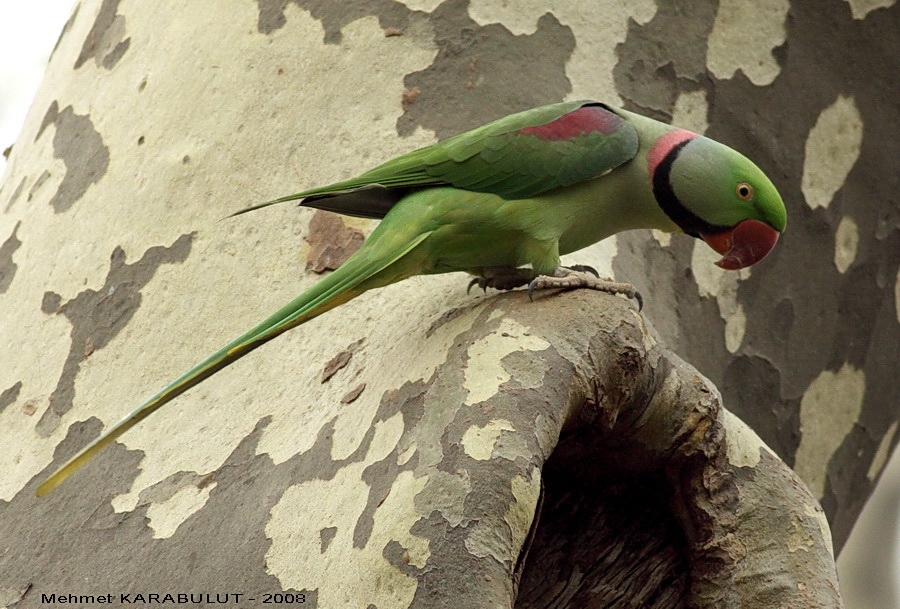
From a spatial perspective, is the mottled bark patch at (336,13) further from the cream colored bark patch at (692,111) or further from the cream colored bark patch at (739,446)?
the cream colored bark patch at (739,446)

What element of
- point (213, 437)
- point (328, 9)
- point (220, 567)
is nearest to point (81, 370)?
point (213, 437)

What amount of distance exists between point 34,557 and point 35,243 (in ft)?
3.02

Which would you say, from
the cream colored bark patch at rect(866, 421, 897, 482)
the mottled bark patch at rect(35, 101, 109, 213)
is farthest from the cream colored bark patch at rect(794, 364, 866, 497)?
the mottled bark patch at rect(35, 101, 109, 213)

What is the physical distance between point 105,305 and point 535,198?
3.31 ft

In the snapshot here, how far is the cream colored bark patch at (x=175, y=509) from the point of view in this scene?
2027mm

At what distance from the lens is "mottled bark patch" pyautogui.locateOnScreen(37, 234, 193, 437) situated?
2424 millimetres

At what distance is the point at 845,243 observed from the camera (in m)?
3.20

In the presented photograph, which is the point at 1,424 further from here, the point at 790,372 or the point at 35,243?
the point at 790,372

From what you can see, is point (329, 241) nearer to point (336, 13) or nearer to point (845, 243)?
point (336, 13)

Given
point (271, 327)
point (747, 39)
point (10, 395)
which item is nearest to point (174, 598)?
point (271, 327)

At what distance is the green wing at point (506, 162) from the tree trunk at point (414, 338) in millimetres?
→ 194

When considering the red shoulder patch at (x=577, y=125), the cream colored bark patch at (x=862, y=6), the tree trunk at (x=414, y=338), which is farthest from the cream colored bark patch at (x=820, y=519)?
the cream colored bark patch at (x=862, y=6)

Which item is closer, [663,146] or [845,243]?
[663,146]

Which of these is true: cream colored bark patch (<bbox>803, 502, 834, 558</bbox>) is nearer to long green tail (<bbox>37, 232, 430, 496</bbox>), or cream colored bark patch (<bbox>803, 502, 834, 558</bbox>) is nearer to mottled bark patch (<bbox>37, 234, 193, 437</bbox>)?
long green tail (<bbox>37, 232, 430, 496</bbox>)
